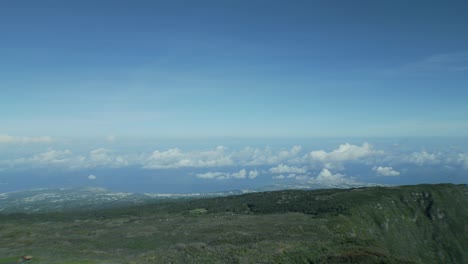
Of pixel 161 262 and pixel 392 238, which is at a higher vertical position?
pixel 161 262

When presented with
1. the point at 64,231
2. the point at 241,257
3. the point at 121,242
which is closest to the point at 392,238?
the point at 241,257

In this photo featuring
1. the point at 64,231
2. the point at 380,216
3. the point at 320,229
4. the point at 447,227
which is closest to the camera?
the point at 320,229

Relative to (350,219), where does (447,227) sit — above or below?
below

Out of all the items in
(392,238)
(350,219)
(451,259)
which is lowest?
(451,259)

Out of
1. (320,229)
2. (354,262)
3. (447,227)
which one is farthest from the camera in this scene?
(447,227)

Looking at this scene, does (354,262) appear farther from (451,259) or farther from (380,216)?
(451,259)

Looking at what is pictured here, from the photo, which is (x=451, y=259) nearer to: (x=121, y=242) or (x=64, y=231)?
(x=121, y=242)

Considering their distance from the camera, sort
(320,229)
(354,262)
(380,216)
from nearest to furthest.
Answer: (354,262), (320,229), (380,216)

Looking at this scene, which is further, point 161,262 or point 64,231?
point 64,231

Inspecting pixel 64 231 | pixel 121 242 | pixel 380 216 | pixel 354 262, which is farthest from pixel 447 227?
pixel 64 231
